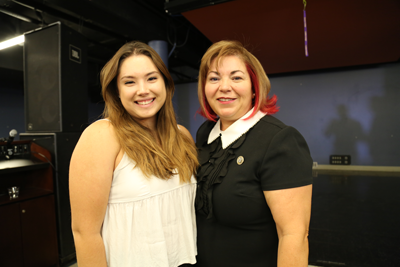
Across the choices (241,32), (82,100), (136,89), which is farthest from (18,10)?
(136,89)

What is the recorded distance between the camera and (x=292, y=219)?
0.82 m

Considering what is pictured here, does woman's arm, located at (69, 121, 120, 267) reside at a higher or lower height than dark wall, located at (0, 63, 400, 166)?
lower

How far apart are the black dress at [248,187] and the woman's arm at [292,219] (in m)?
0.03

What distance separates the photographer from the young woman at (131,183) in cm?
86

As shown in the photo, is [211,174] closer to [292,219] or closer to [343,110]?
[292,219]

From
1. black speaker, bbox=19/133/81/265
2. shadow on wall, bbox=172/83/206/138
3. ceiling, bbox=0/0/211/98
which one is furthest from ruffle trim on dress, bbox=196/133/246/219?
shadow on wall, bbox=172/83/206/138

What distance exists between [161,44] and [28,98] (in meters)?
2.05

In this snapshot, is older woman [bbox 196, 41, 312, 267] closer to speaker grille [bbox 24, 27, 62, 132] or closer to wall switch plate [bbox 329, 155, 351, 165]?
speaker grille [bbox 24, 27, 62, 132]

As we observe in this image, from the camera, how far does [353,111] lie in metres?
5.28

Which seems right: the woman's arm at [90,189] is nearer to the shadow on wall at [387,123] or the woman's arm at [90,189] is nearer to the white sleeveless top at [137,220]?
the white sleeveless top at [137,220]

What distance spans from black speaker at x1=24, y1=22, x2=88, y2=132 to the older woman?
1.67 meters

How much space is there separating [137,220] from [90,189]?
0.76 feet

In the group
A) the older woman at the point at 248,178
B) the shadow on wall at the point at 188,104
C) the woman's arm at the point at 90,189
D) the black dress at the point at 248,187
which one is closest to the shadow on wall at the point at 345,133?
the shadow on wall at the point at 188,104

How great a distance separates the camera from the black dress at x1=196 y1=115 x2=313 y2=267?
84 centimetres
